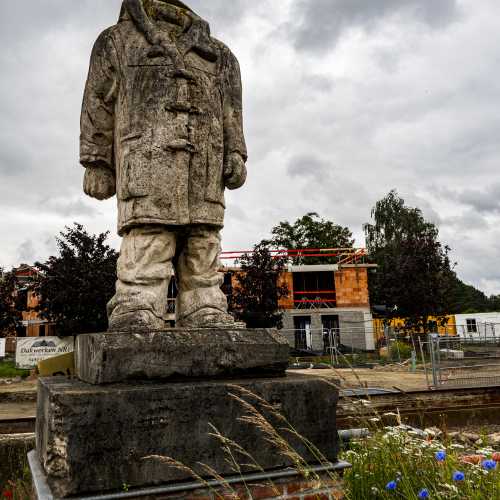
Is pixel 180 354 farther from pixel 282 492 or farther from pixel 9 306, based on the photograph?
pixel 9 306

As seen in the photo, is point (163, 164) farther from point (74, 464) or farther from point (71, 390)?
point (74, 464)

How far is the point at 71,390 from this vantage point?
2367mm

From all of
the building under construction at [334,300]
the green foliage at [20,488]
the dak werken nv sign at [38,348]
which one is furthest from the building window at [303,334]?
the green foliage at [20,488]

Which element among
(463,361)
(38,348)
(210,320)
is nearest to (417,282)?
(463,361)

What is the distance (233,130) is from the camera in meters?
3.56

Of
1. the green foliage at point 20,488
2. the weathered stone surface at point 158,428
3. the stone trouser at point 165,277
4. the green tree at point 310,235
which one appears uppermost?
the green tree at point 310,235

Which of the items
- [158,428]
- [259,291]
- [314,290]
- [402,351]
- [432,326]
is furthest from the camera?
[314,290]

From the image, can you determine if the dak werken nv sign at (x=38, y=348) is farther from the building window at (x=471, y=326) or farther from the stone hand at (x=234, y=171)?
the stone hand at (x=234, y=171)

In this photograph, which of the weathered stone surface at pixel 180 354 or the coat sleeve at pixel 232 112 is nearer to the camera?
the weathered stone surface at pixel 180 354

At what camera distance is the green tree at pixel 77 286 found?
1862cm

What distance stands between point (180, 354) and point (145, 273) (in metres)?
0.68

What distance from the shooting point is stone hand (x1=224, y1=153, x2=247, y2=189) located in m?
3.45

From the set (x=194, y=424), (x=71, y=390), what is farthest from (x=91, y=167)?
(x=194, y=424)

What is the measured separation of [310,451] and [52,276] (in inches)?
735
